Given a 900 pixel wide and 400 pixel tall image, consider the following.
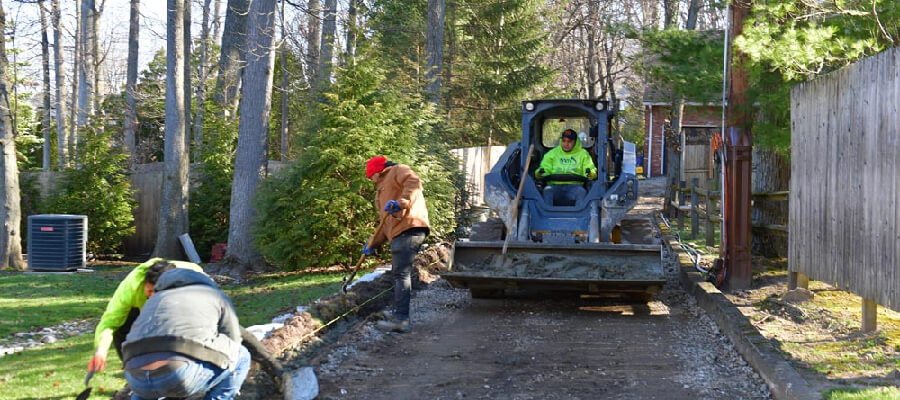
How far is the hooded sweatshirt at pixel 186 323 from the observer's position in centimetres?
480

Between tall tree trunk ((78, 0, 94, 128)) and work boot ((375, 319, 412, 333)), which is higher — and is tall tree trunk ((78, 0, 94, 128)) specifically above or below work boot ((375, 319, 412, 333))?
above

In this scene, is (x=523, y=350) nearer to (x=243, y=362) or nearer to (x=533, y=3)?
(x=243, y=362)

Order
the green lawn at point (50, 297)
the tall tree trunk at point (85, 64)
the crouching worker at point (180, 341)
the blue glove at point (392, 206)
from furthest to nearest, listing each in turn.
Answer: the tall tree trunk at point (85, 64) → the green lawn at point (50, 297) → the blue glove at point (392, 206) → the crouching worker at point (180, 341)

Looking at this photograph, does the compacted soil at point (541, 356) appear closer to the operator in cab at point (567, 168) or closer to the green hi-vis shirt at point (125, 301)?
the operator in cab at point (567, 168)

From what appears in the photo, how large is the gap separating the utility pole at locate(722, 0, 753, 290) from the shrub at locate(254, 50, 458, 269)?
5.82 m

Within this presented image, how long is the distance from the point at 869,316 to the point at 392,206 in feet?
14.9

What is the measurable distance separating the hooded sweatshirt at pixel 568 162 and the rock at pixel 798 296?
10.5 feet

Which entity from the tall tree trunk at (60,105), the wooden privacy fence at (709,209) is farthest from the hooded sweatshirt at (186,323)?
the tall tree trunk at (60,105)

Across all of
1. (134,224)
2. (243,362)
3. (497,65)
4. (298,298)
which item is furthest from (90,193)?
(243,362)

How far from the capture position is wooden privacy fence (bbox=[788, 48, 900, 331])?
7234 millimetres

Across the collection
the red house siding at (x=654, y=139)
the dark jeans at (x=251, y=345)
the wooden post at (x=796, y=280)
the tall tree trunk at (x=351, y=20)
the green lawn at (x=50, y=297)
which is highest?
the tall tree trunk at (x=351, y=20)

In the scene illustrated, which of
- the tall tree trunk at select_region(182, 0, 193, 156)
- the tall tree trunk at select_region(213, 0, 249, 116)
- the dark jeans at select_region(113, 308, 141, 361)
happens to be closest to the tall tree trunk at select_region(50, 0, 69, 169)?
the tall tree trunk at select_region(182, 0, 193, 156)

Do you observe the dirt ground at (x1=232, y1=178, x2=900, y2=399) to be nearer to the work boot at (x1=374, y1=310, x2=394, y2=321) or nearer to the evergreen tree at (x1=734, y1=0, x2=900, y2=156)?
the work boot at (x1=374, y1=310, x2=394, y2=321)

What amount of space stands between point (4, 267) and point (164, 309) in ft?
50.3
